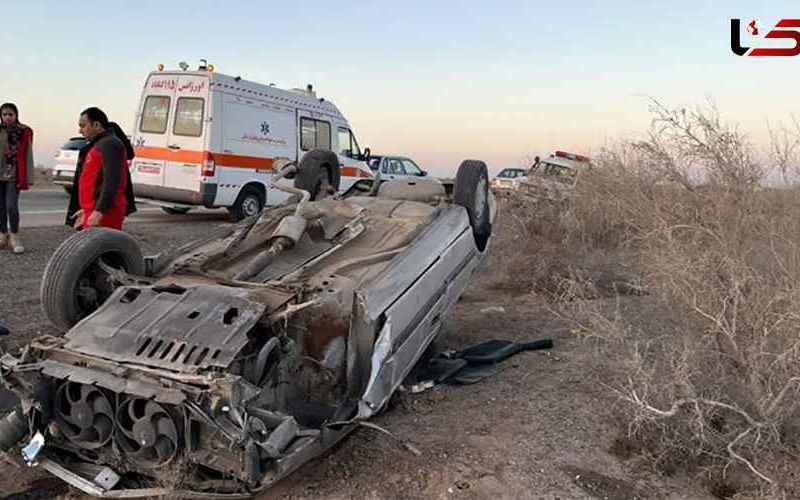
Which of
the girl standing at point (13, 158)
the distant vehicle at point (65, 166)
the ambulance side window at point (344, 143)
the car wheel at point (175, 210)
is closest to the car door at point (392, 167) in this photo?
the ambulance side window at point (344, 143)

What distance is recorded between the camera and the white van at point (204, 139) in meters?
11.7

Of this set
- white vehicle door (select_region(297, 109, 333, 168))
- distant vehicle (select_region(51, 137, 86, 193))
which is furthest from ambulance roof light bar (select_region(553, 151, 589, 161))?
distant vehicle (select_region(51, 137, 86, 193))

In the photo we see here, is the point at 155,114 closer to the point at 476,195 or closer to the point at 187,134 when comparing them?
the point at 187,134

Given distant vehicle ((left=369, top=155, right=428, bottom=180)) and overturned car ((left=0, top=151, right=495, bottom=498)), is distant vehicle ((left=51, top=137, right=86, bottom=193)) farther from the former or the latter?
overturned car ((left=0, top=151, right=495, bottom=498))

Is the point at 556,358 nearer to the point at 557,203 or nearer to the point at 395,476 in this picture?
the point at 395,476

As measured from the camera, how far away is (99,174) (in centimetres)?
498

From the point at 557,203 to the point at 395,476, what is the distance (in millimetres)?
9221

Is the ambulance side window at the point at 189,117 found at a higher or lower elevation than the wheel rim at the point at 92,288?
higher

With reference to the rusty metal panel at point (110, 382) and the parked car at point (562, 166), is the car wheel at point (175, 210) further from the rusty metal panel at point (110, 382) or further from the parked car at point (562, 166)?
the rusty metal panel at point (110, 382)

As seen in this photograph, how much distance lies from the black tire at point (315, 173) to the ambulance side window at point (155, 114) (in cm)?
723

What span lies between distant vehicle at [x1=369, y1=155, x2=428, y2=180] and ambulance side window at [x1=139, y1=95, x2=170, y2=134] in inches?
270

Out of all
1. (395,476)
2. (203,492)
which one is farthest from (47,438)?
(395,476)

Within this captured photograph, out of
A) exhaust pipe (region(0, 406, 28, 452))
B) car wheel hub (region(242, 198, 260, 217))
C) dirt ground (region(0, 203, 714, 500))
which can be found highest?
car wheel hub (region(242, 198, 260, 217))

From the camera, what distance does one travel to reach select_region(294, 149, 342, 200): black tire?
5.60m
